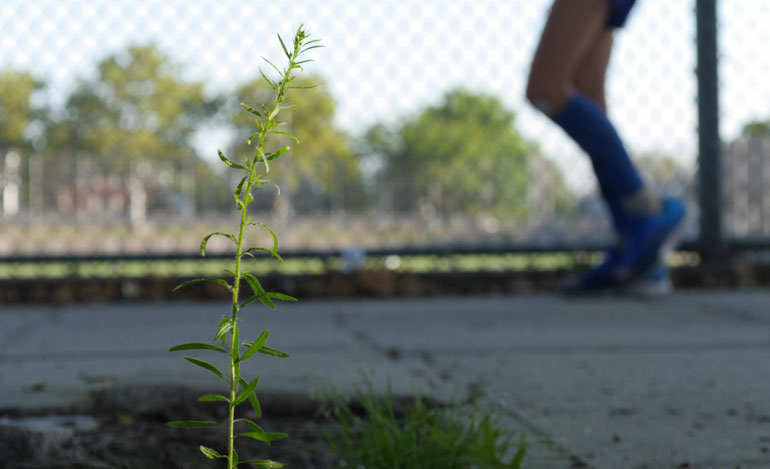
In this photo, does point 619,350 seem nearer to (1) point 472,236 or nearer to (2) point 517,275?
(2) point 517,275

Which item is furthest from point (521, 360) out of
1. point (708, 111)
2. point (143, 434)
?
point (708, 111)

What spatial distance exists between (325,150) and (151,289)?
138 cm

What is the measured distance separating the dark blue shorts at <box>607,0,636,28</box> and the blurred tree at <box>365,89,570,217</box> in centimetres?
122

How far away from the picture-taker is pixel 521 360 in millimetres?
1840

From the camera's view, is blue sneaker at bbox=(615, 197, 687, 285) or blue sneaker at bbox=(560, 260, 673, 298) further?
blue sneaker at bbox=(560, 260, 673, 298)

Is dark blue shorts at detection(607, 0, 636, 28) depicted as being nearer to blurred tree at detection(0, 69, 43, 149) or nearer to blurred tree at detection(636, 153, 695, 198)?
blurred tree at detection(636, 153, 695, 198)

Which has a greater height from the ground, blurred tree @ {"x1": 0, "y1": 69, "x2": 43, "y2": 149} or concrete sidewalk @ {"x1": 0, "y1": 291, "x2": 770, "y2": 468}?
blurred tree @ {"x1": 0, "y1": 69, "x2": 43, "y2": 149}

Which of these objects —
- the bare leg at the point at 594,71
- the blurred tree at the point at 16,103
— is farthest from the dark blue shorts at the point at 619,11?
the blurred tree at the point at 16,103

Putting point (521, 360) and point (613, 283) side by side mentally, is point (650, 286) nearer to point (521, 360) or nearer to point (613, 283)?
point (613, 283)

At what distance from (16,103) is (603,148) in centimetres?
282

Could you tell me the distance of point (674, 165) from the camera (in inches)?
152

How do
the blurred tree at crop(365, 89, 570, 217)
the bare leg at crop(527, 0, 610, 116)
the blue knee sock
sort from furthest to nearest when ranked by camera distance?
the blurred tree at crop(365, 89, 570, 217) → the blue knee sock → the bare leg at crop(527, 0, 610, 116)

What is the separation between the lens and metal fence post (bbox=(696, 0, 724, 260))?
3.51m

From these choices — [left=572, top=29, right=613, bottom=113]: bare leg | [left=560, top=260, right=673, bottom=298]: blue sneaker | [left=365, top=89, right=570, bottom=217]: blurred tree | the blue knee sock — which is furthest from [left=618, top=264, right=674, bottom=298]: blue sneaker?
[left=365, top=89, right=570, bottom=217]: blurred tree
